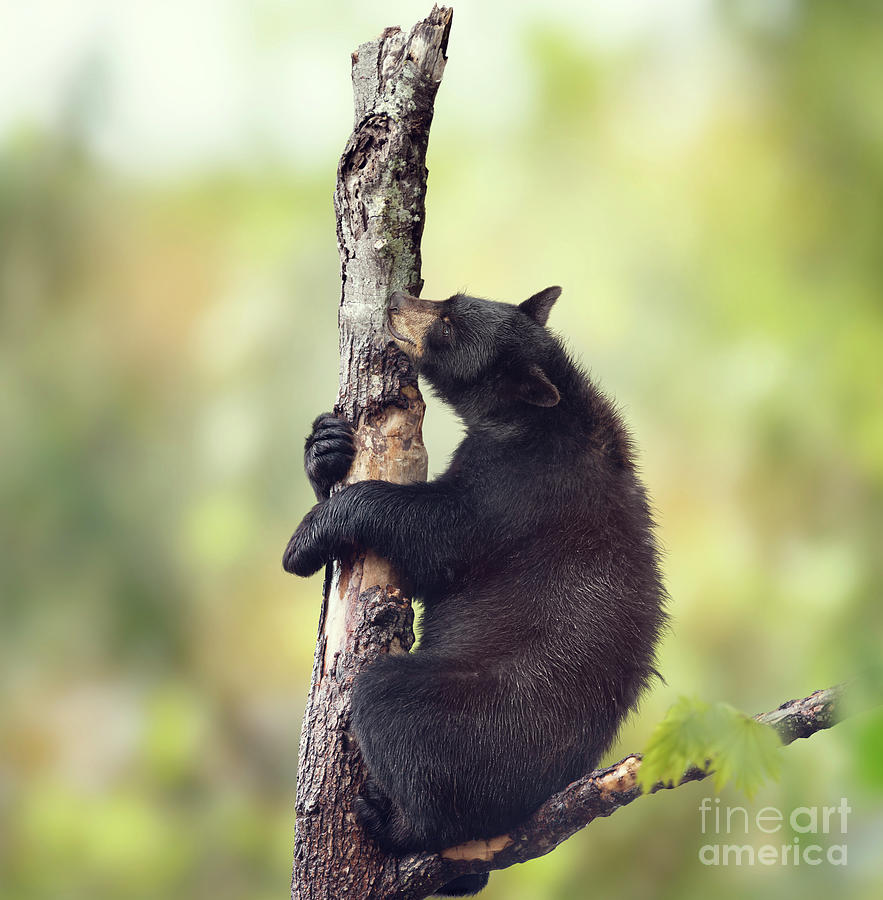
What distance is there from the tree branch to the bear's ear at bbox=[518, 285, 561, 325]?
1.84m

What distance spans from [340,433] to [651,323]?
3685 millimetres

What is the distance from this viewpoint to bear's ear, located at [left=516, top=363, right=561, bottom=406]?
11.5 feet

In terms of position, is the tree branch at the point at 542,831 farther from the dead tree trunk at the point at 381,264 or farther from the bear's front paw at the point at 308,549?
the bear's front paw at the point at 308,549

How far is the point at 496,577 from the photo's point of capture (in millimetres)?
3438

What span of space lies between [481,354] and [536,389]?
0.28m

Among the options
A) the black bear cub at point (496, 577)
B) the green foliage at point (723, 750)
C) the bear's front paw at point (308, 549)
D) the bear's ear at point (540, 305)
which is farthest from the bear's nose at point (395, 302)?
the green foliage at point (723, 750)

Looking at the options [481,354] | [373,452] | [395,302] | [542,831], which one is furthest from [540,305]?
[542,831]

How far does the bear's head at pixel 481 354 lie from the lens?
139 inches

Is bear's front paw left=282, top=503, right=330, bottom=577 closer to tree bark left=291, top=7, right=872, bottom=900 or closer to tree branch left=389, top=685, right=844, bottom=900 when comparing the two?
tree bark left=291, top=7, right=872, bottom=900

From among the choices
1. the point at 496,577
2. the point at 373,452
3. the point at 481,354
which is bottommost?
the point at 496,577

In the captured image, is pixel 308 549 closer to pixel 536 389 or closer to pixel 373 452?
pixel 373 452

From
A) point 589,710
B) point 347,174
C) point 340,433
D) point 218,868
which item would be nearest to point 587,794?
point 589,710

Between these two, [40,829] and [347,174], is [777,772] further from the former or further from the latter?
[40,829]

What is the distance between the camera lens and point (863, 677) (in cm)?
97
